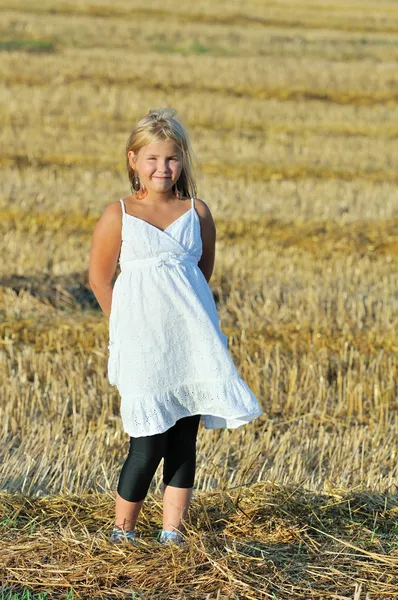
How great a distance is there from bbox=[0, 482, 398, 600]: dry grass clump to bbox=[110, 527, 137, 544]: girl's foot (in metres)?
0.04

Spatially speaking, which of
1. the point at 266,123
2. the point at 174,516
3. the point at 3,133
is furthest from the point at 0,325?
the point at 266,123

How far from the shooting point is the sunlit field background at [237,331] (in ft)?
11.3

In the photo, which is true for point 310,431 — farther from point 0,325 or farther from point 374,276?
point 374,276

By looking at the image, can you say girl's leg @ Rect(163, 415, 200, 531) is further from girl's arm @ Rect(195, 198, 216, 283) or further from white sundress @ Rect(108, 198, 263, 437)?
girl's arm @ Rect(195, 198, 216, 283)

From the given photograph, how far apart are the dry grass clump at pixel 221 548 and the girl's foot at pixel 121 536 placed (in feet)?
0.12

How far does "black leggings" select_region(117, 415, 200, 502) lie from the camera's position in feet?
12.0

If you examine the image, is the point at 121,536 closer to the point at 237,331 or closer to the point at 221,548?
the point at 221,548

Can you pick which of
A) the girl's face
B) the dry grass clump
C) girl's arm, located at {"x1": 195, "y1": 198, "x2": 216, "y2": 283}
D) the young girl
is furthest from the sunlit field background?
the girl's face

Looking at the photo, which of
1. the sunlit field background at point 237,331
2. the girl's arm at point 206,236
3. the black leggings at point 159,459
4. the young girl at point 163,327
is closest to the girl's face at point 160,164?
the young girl at point 163,327

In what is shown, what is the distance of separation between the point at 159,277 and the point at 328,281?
177 inches

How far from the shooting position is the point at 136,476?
3678 mm

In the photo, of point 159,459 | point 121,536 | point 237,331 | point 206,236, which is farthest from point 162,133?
point 237,331

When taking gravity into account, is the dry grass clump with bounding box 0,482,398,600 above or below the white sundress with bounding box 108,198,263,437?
below

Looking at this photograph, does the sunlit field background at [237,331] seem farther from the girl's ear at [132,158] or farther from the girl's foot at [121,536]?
the girl's ear at [132,158]
